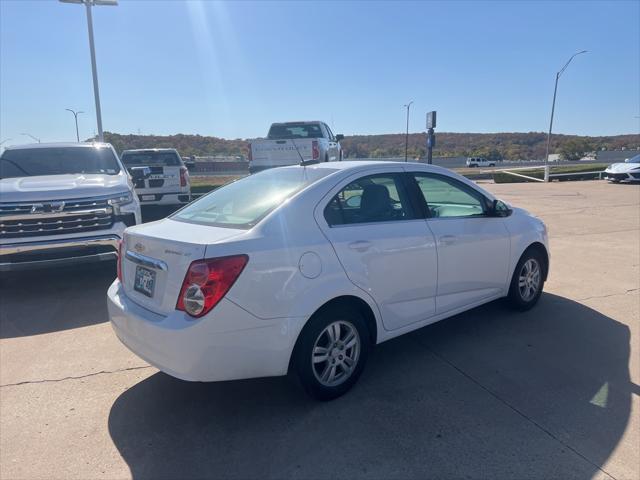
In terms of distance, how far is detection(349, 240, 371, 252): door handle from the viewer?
126 inches

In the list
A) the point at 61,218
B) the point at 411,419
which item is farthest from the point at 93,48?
the point at 411,419

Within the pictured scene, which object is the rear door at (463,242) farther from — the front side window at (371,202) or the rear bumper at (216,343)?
the rear bumper at (216,343)

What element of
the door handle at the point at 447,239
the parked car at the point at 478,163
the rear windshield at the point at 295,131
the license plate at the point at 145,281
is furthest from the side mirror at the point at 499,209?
the parked car at the point at 478,163

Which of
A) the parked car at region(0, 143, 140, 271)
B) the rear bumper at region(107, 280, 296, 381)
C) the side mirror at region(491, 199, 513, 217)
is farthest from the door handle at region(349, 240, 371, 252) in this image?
the parked car at region(0, 143, 140, 271)

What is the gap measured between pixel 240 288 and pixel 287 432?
1.00m

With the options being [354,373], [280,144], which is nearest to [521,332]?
[354,373]

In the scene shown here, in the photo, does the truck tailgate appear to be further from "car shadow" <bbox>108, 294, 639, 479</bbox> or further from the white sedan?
"car shadow" <bbox>108, 294, 639, 479</bbox>

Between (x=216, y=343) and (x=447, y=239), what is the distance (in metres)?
2.17

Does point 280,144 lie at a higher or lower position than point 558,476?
higher

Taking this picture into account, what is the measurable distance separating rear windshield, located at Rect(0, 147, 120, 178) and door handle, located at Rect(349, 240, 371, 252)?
520 cm

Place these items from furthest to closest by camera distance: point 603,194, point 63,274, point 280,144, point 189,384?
point 603,194 < point 280,144 < point 63,274 < point 189,384

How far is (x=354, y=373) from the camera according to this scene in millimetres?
3314

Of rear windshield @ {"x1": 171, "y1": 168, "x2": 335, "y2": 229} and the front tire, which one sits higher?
rear windshield @ {"x1": 171, "y1": 168, "x2": 335, "y2": 229}

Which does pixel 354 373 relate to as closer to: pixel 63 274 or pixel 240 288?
Result: pixel 240 288
